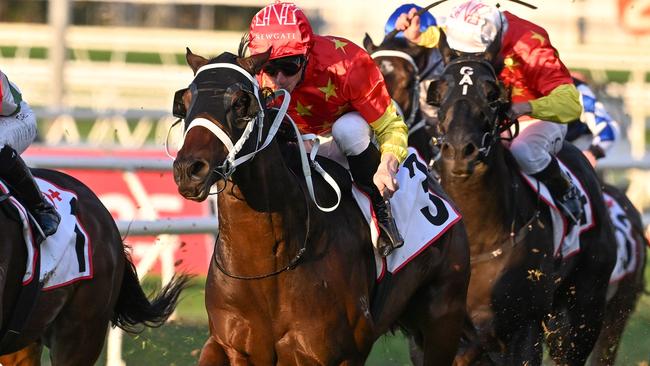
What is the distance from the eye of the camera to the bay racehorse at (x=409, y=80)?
7023 millimetres

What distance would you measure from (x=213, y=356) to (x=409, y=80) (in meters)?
2.81

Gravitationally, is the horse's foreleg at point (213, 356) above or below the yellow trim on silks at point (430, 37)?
below

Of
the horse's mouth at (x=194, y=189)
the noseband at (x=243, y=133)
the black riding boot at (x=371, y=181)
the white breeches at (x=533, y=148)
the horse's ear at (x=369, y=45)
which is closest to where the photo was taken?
the horse's mouth at (x=194, y=189)

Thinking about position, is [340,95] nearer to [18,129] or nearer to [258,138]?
[258,138]

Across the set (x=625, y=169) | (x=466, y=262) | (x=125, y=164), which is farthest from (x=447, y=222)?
(x=625, y=169)

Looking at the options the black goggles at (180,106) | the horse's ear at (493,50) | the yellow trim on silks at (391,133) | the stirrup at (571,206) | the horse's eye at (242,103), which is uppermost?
the horse's eye at (242,103)

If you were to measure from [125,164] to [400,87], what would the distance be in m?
1.63

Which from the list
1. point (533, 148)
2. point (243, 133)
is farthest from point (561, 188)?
point (243, 133)

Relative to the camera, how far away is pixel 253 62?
4316mm

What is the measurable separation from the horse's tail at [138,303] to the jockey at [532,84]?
1.64 meters

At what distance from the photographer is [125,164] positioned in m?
7.62

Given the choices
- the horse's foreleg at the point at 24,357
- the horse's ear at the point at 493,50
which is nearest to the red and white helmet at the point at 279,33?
the horse's ear at the point at 493,50

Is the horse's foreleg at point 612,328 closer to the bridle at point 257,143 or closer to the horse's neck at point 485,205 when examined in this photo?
the horse's neck at point 485,205

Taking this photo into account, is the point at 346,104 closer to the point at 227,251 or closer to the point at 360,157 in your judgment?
the point at 360,157
